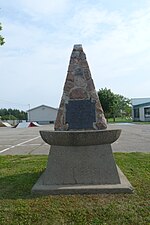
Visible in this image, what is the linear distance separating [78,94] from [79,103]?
199mm

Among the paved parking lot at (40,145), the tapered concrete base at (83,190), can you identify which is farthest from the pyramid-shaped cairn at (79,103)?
the paved parking lot at (40,145)

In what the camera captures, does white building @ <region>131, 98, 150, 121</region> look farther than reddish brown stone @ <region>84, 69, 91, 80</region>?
Yes

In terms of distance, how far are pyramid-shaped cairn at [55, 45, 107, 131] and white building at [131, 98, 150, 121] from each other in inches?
1961

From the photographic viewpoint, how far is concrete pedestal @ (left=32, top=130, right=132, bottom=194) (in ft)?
16.2

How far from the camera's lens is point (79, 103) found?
5793mm

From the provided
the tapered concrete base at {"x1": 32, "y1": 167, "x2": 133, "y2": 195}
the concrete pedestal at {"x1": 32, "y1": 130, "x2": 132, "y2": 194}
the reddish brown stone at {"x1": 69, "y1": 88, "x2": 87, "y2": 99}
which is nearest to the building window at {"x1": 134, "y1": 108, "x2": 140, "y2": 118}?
the reddish brown stone at {"x1": 69, "y1": 88, "x2": 87, "y2": 99}

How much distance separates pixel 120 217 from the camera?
3.76 metres

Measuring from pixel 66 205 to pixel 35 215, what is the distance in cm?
52

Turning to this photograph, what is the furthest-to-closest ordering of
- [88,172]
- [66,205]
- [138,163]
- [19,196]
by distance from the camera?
1. [138,163]
2. [88,172]
3. [19,196]
4. [66,205]

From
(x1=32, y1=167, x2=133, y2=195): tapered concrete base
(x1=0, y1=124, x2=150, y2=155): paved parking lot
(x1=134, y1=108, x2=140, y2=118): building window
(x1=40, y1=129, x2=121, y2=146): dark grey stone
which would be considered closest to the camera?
(x1=32, y1=167, x2=133, y2=195): tapered concrete base

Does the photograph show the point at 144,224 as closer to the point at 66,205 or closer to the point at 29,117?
the point at 66,205

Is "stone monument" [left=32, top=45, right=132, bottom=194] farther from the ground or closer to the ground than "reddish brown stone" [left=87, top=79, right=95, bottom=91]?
closer to the ground

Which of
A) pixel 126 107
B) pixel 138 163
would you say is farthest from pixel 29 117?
pixel 138 163

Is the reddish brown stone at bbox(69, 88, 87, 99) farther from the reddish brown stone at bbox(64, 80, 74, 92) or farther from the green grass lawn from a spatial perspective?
the green grass lawn
